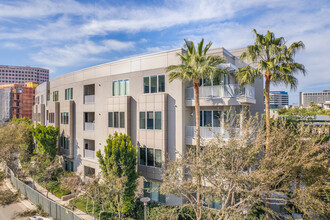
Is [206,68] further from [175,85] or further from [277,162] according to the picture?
[277,162]

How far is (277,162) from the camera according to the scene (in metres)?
10.7

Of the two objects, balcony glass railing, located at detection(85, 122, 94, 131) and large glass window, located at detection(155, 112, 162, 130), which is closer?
large glass window, located at detection(155, 112, 162, 130)

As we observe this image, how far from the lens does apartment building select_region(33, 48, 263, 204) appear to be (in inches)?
664

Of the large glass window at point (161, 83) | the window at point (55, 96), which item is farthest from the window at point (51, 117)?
the large glass window at point (161, 83)

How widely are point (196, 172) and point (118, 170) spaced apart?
749 centimetres

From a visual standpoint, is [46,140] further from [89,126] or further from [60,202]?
[60,202]

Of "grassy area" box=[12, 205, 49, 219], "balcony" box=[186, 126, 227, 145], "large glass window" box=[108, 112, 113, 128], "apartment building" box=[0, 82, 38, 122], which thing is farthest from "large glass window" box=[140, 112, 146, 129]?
"apartment building" box=[0, 82, 38, 122]

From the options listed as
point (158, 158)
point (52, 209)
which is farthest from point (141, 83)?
point (52, 209)

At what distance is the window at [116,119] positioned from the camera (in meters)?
20.1

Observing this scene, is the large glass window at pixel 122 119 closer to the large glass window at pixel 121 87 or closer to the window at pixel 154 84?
the large glass window at pixel 121 87

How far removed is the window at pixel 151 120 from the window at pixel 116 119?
218 cm

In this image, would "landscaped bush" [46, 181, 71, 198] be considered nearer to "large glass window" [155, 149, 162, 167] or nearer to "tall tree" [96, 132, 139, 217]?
"tall tree" [96, 132, 139, 217]

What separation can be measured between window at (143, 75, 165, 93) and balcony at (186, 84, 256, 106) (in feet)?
8.90

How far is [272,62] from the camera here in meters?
14.4
